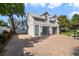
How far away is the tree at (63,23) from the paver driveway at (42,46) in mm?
111

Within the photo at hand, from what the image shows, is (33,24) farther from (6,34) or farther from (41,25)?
(6,34)

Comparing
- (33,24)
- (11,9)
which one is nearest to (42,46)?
(33,24)

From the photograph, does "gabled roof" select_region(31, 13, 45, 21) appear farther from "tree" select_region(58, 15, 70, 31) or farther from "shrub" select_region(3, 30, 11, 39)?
"shrub" select_region(3, 30, 11, 39)

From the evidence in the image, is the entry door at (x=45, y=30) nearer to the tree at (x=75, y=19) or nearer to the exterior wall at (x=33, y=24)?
the exterior wall at (x=33, y=24)

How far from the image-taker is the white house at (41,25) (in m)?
3.13

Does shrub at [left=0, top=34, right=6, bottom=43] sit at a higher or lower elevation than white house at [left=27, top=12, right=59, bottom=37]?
lower

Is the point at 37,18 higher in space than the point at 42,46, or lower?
higher

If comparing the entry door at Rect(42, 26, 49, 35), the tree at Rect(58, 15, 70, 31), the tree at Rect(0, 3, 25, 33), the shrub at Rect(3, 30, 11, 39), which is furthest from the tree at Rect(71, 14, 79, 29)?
the shrub at Rect(3, 30, 11, 39)

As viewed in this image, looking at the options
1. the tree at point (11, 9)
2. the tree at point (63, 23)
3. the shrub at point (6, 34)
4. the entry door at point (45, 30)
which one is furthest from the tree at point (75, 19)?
the shrub at point (6, 34)

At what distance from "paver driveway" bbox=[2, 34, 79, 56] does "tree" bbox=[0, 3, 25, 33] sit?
0.98ft

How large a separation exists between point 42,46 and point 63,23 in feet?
1.39

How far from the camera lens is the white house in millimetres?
3133

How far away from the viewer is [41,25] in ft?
10.4

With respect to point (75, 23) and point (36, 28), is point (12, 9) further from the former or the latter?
point (75, 23)
